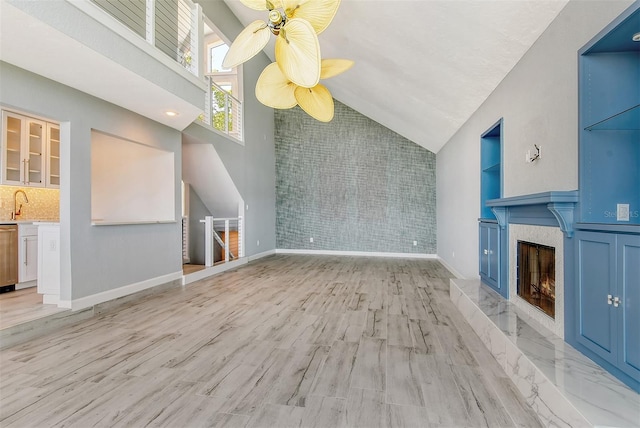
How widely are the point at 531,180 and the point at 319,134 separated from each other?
6.84m

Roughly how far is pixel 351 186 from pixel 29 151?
6.70 m

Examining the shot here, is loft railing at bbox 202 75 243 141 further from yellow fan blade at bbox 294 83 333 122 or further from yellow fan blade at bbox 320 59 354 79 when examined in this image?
yellow fan blade at bbox 320 59 354 79

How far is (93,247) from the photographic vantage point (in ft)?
12.0

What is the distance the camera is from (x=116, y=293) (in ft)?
12.9

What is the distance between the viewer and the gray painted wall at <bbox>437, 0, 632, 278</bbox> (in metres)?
2.16

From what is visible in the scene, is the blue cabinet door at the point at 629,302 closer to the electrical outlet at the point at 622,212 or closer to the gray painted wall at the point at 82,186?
the electrical outlet at the point at 622,212

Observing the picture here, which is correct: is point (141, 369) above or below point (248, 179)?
below

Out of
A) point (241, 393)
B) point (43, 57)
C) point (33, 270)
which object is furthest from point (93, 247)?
point (241, 393)

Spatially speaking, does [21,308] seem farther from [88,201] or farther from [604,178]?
[604,178]

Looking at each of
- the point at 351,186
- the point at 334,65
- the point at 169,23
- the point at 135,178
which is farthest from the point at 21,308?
the point at 351,186

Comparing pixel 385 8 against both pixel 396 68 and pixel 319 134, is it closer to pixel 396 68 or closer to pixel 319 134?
pixel 396 68

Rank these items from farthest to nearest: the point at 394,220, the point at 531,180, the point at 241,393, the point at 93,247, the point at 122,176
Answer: the point at 394,220, the point at 122,176, the point at 93,247, the point at 531,180, the point at 241,393

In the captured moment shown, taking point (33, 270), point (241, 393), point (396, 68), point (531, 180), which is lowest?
point (241, 393)

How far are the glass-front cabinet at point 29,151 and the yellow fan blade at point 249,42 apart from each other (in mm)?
3490
